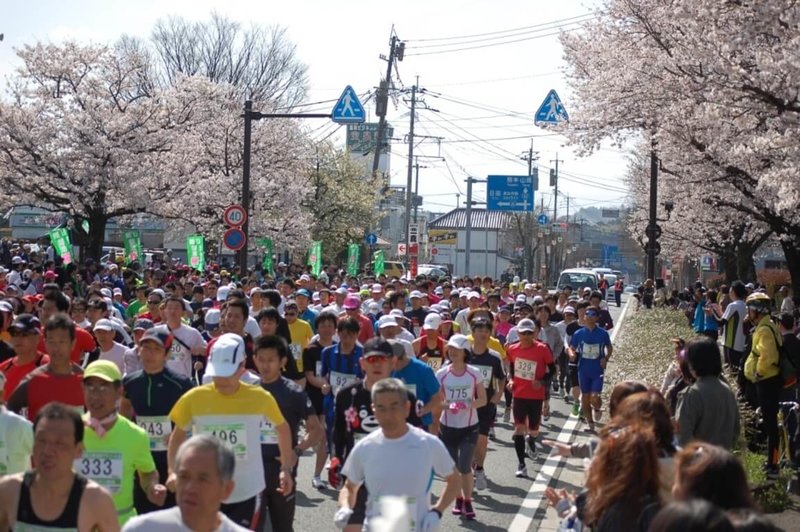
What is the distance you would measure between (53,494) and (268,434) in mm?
2698

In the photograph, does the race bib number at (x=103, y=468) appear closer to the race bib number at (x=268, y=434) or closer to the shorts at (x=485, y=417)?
the race bib number at (x=268, y=434)

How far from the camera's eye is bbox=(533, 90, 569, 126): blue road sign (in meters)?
26.6

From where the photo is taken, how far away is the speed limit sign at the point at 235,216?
2314 cm

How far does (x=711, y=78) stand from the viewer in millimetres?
14594

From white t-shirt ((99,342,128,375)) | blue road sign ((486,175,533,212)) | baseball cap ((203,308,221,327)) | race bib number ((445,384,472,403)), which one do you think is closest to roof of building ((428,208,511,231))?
blue road sign ((486,175,533,212))

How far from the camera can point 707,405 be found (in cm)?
717

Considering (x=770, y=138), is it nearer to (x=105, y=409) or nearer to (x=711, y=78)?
(x=711, y=78)

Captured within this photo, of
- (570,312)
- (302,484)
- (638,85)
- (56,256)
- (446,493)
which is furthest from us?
(56,256)

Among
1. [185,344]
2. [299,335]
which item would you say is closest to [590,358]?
[299,335]

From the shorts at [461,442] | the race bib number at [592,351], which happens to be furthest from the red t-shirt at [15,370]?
the race bib number at [592,351]

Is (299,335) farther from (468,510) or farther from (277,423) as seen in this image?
(277,423)

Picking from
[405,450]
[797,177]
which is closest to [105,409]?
[405,450]

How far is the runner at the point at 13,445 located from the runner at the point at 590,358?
10.0m

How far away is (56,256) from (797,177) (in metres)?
22.3
